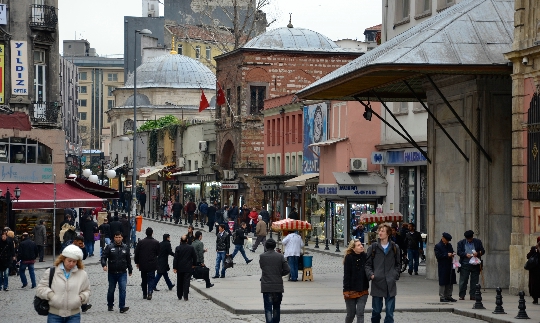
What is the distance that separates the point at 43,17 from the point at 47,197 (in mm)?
7805

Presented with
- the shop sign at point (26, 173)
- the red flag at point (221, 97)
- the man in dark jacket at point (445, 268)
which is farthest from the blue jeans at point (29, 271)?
the red flag at point (221, 97)

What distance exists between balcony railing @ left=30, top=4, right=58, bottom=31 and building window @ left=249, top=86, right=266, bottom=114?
3141cm

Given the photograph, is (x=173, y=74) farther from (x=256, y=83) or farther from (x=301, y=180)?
(x=301, y=180)

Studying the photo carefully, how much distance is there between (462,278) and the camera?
84.0 feet

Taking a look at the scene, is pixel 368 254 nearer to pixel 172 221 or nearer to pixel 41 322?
pixel 41 322

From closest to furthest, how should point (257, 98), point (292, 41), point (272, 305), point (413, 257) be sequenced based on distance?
point (272, 305) → point (413, 257) → point (257, 98) → point (292, 41)

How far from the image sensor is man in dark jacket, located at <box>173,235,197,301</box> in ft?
87.5

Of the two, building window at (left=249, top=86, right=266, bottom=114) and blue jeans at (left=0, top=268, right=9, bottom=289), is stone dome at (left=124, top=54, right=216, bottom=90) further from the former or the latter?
blue jeans at (left=0, top=268, right=9, bottom=289)

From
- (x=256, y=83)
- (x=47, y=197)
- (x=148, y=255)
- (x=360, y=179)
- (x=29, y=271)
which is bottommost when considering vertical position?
(x=29, y=271)

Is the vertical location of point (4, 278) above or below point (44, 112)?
below

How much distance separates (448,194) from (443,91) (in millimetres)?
2641

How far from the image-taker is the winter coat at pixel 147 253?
26.4 m

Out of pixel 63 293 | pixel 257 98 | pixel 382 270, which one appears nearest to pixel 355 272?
pixel 382 270

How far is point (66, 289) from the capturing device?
14070 mm
